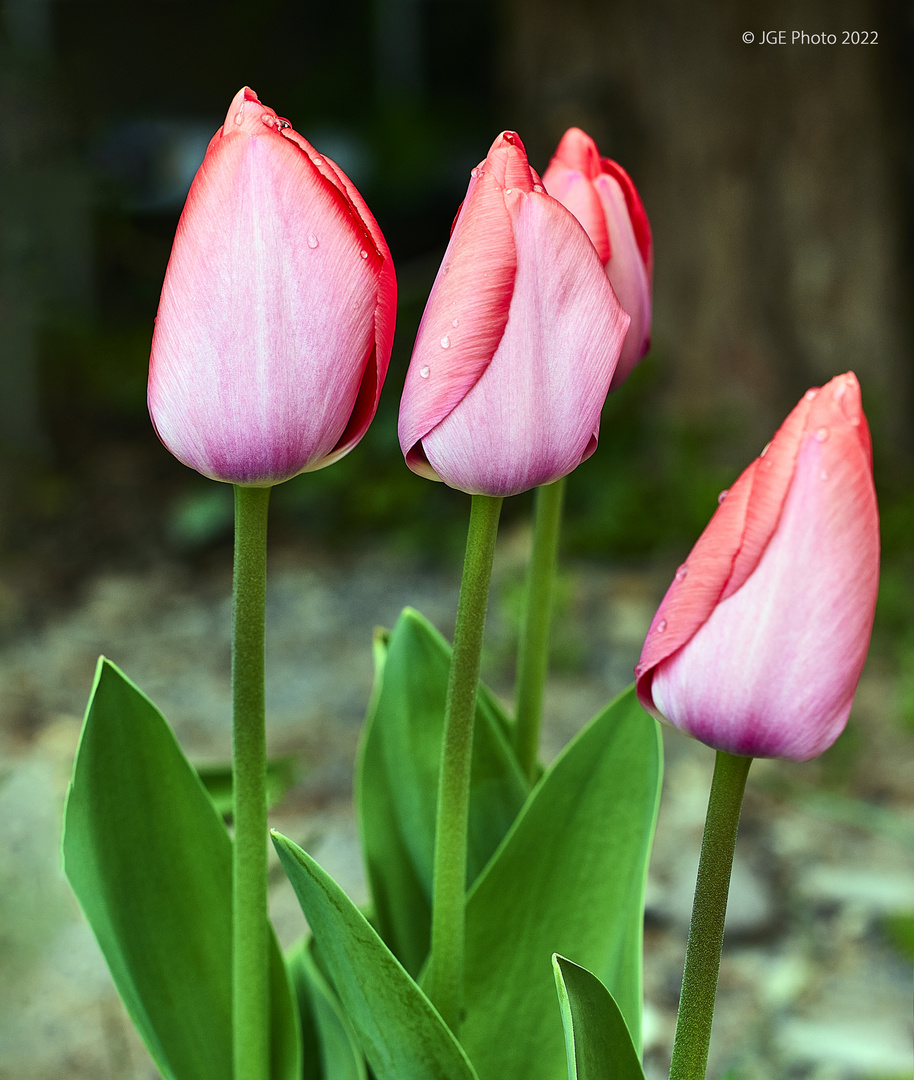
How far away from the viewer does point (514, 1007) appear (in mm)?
634

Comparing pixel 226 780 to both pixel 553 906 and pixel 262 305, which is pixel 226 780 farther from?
pixel 262 305

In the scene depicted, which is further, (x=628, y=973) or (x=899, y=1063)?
(x=899, y=1063)

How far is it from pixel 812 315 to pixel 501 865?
2.63 metres

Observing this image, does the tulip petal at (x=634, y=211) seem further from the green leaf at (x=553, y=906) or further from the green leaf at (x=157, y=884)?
the green leaf at (x=157, y=884)

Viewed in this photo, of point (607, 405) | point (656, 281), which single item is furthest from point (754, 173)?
point (607, 405)

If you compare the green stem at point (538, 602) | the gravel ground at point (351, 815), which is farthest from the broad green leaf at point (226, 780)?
the green stem at point (538, 602)

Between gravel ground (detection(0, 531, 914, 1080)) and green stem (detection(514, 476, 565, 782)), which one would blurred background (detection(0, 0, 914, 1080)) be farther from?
green stem (detection(514, 476, 565, 782))

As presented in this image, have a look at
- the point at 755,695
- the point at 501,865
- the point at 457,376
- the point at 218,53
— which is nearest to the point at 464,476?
the point at 457,376

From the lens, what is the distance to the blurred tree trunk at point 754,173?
2.88 m

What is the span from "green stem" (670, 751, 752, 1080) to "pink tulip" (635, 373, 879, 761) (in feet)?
0.11

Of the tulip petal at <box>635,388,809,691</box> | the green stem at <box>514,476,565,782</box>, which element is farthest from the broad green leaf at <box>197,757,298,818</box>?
the tulip petal at <box>635,388,809,691</box>

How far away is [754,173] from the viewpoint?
2947 millimetres

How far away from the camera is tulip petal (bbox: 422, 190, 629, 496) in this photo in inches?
17.4

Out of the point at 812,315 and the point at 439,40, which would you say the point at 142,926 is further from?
the point at 439,40
